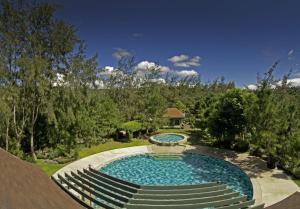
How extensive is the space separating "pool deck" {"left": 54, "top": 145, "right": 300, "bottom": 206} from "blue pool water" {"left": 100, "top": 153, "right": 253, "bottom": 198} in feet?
1.79

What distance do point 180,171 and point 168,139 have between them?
1031 centimetres

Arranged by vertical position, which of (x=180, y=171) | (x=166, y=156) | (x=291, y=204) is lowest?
(x=180, y=171)

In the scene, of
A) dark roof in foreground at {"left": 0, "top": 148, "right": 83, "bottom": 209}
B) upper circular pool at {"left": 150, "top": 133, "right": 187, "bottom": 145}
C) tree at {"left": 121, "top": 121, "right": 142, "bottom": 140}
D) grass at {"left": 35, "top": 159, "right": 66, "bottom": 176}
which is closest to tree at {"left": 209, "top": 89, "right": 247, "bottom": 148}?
upper circular pool at {"left": 150, "top": 133, "right": 187, "bottom": 145}

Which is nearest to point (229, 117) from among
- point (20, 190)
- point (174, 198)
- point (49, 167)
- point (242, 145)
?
point (242, 145)

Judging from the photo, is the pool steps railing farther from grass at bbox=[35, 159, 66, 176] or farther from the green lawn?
the green lawn

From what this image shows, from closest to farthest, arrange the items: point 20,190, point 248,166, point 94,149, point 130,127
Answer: point 20,190, point 248,166, point 94,149, point 130,127

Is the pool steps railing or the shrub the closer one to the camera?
the pool steps railing

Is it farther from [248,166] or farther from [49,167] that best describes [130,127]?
[248,166]

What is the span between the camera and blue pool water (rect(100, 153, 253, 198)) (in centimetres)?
1577

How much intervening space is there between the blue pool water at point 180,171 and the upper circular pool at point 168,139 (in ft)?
11.7

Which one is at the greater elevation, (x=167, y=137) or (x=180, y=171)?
(x=167, y=137)

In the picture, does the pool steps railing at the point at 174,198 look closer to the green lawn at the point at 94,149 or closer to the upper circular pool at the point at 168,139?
the green lawn at the point at 94,149

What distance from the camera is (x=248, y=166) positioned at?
17.3 m

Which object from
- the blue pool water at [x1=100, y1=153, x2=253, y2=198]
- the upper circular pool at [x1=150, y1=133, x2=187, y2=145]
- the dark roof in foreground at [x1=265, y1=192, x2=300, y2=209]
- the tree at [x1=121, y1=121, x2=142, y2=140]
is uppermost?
the dark roof in foreground at [x1=265, y1=192, x2=300, y2=209]
